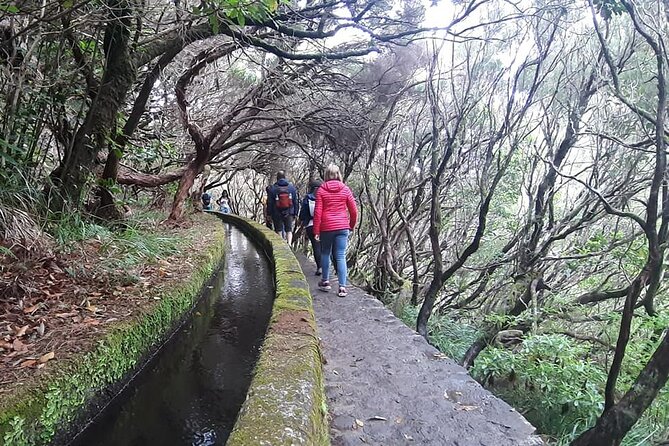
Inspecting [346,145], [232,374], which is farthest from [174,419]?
[346,145]

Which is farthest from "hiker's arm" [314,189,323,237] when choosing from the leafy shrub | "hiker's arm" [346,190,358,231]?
the leafy shrub

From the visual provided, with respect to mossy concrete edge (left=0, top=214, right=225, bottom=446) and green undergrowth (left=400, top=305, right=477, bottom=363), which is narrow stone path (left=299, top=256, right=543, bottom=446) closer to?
mossy concrete edge (left=0, top=214, right=225, bottom=446)

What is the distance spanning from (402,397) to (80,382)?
249 cm

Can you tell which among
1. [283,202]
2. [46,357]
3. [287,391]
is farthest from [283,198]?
[287,391]

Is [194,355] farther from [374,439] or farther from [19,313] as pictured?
[374,439]

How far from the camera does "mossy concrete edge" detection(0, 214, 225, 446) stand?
2494 millimetres

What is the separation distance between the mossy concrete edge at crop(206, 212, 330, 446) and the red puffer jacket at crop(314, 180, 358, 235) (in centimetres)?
147

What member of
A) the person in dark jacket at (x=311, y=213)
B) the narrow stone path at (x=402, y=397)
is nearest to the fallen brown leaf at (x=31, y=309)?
the narrow stone path at (x=402, y=397)

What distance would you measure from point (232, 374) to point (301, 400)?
2.07m

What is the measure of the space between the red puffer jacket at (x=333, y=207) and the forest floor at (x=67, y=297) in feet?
6.66

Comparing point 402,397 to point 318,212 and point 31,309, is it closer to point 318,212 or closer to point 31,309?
point 318,212

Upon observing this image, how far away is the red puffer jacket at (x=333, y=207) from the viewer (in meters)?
5.42

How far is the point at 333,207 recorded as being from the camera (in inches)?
214

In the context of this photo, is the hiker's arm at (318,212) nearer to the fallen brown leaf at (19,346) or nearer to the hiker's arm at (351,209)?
the hiker's arm at (351,209)
